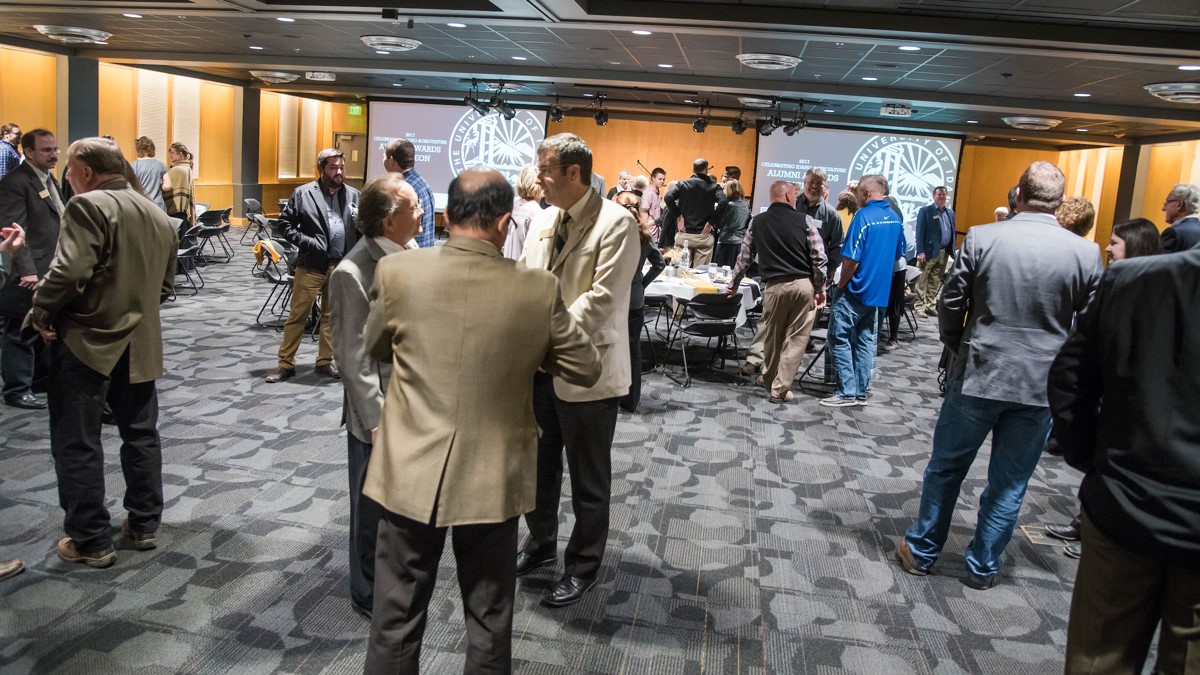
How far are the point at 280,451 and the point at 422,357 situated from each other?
3.01 m

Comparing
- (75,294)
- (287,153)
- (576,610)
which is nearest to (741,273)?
(576,610)

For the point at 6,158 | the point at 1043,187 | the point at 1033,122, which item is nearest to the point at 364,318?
the point at 1043,187

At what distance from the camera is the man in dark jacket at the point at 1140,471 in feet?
5.99

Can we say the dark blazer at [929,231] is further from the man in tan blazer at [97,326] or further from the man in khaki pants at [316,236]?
the man in tan blazer at [97,326]

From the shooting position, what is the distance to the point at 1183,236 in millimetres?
4707

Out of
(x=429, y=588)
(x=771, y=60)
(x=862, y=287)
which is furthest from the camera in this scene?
(x=771, y=60)

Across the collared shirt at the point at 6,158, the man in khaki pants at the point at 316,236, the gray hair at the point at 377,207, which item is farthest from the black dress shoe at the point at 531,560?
the collared shirt at the point at 6,158

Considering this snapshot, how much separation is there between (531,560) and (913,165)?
12876 mm

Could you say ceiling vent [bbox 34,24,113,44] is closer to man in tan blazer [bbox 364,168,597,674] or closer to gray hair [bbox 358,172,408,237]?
gray hair [bbox 358,172,408,237]

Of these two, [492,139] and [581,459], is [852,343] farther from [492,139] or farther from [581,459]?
[492,139]

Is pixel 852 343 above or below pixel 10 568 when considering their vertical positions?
above

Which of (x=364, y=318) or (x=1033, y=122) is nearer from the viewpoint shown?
(x=364, y=318)

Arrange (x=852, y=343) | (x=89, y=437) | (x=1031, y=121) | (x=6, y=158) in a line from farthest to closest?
(x=1031, y=121), (x=852, y=343), (x=6, y=158), (x=89, y=437)

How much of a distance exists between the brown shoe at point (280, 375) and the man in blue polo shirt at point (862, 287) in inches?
155
